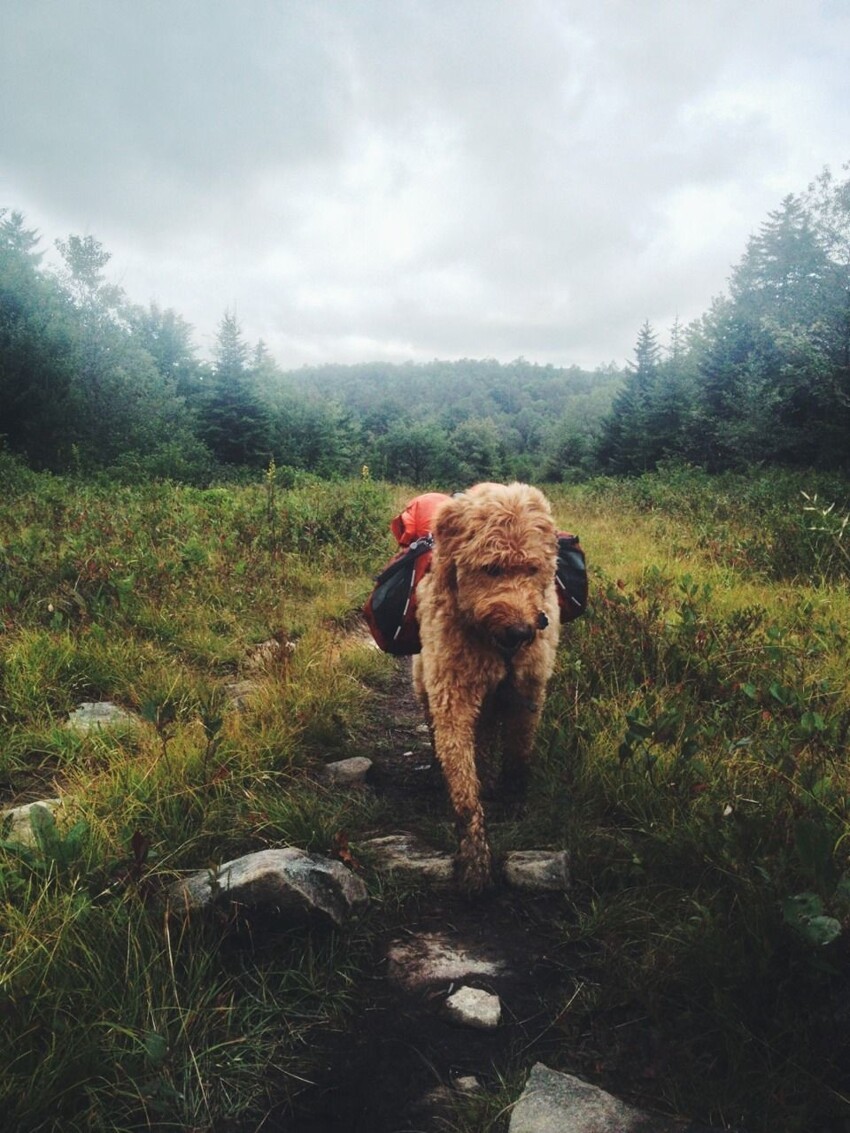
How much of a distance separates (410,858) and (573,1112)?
1.24m

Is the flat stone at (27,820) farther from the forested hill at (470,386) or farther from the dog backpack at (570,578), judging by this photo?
the forested hill at (470,386)

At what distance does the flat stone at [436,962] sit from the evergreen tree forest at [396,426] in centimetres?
1546

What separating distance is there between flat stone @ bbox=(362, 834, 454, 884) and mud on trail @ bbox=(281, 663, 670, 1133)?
0.25 ft

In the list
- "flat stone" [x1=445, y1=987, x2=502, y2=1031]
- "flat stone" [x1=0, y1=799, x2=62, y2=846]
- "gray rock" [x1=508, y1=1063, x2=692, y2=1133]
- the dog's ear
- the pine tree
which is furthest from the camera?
the pine tree

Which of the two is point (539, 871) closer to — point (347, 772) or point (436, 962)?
point (436, 962)

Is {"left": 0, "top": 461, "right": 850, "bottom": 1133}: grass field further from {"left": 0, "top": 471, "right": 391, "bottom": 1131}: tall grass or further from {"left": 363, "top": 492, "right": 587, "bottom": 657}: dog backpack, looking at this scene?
{"left": 363, "top": 492, "right": 587, "bottom": 657}: dog backpack

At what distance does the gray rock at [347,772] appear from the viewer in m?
3.35

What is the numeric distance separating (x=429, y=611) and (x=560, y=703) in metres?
1.18

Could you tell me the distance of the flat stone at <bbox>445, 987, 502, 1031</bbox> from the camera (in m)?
1.88

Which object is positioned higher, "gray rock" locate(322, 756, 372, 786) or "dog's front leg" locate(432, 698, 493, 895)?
"dog's front leg" locate(432, 698, 493, 895)

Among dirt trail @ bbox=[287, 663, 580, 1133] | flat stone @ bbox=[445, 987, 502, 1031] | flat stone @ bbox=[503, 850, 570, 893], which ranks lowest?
dirt trail @ bbox=[287, 663, 580, 1133]

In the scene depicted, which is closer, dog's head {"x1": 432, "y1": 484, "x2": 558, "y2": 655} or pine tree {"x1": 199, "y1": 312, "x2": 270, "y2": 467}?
dog's head {"x1": 432, "y1": 484, "x2": 558, "y2": 655}

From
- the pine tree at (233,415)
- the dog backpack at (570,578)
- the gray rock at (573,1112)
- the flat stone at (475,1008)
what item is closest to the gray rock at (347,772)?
the flat stone at (475,1008)

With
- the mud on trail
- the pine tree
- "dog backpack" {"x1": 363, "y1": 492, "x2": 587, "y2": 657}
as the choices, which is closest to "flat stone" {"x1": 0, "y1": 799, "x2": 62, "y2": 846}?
the mud on trail
